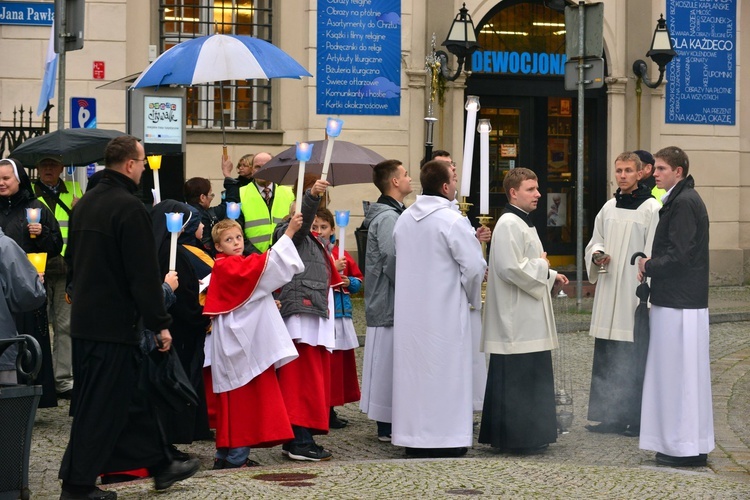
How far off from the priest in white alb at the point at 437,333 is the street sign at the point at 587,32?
7.10 m

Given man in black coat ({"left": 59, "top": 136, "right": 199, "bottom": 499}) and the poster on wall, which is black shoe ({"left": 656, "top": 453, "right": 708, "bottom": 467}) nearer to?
man in black coat ({"left": 59, "top": 136, "right": 199, "bottom": 499})

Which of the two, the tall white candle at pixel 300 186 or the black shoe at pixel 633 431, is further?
the black shoe at pixel 633 431

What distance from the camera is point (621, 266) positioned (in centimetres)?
966

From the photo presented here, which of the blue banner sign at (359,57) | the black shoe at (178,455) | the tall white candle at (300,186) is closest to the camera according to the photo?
the black shoe at (178,455)

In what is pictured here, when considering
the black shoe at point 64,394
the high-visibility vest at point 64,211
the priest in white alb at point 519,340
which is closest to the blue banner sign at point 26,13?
the high-visibility vest at point 64,211

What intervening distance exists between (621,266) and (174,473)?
3.94 meters

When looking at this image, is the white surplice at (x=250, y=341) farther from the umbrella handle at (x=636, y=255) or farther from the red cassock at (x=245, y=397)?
the umbrella handle at (x=636, y=255)

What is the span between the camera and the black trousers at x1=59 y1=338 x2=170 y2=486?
684 cm

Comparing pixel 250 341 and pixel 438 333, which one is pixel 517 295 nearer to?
pixel 438 333

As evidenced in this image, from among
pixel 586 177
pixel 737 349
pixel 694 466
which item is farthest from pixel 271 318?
pixel 586 177

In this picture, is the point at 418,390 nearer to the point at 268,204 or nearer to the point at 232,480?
the point at 232,480

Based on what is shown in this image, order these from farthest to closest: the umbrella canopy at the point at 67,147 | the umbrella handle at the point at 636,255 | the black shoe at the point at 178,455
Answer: the umbrella canopy at the point at 67,147 < the umbrella handle at the point at 636,255 < the black shoe at the point at 178,455

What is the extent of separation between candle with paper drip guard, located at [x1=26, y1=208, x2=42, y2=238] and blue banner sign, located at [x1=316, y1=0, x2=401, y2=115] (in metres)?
8.61

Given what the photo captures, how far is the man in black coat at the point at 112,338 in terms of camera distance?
6855 millimetres
